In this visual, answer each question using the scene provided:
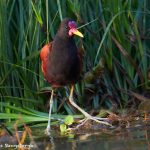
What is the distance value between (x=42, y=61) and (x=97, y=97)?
2.31 ft

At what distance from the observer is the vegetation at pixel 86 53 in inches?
288

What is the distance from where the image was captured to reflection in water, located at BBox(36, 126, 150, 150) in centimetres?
593

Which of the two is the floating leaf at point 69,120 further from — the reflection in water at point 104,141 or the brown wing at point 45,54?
the brown wing at point 45,54

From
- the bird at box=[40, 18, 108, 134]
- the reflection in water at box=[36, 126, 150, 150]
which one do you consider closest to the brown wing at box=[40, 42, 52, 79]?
the bird at box=[40, 18, 108, 134]

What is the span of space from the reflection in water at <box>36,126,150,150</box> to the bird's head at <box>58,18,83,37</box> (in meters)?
1.06

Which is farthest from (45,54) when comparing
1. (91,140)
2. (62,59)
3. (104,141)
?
(104,141)

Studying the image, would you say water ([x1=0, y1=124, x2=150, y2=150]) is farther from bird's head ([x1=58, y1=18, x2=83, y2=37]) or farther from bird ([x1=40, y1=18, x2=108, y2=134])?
bird's head ([x1=58, y1=18, x2=83, y2=37])

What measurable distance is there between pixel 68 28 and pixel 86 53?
541 millimetres

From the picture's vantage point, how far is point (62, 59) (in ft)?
23.6

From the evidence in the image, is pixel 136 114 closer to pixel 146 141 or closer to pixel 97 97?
pixel 97 97

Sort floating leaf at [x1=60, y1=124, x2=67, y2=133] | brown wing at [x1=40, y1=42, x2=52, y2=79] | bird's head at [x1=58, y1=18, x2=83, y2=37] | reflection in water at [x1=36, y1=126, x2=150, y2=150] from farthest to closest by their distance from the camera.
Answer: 1. brown wing at [x1=40, y1=42, x2=52, y2=79]
2. bird's head at [x1=58, y1=18, x2=83, y2=37]
3. floating leaf at [x1=60, y1=124, x2=67, y2=133]
4. reflection in water at [x1=36, y1=126, x2=150, y2=150]

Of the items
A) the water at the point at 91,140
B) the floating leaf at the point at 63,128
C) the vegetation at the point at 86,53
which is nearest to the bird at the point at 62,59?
the vegetation at the point at 86,53

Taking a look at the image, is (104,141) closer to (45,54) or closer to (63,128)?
(63,128)

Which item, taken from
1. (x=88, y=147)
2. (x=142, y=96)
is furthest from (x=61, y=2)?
(x=88, y=147)
